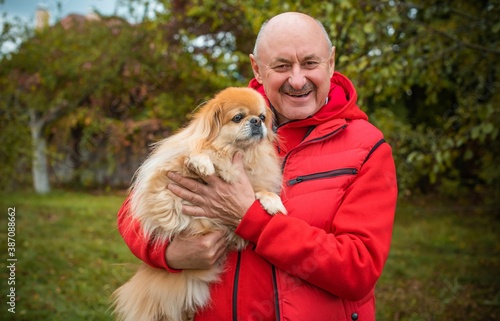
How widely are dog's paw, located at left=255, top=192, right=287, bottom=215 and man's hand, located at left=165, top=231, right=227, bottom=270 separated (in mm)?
254

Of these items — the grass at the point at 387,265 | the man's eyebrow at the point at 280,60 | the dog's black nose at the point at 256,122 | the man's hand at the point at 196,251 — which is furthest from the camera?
the grass at the point at 387,265

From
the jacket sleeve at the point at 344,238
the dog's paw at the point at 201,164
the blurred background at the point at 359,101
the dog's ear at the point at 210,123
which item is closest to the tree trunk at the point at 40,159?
the blurred background at the point at 359,101

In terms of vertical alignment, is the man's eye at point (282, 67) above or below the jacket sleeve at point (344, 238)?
above

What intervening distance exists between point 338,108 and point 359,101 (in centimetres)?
193

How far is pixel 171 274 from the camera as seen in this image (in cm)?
234

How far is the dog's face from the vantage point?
238cm

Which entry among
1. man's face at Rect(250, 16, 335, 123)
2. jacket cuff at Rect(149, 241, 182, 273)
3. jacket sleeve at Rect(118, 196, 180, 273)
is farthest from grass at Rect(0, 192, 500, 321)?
man's face at Rect(250, 16, 335, 123)

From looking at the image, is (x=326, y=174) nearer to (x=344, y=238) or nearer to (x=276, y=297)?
(x=344, y=238)

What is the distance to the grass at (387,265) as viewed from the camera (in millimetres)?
5570

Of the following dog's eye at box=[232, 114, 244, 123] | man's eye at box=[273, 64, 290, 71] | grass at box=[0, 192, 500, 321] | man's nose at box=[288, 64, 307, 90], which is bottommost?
grass at box=[0, 192, 500, 321]

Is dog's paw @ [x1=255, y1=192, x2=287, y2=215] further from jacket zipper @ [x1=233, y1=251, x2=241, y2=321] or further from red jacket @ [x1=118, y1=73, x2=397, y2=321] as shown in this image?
jacket zipper @ [x1=233, y1=251, x2=241, y2=321]

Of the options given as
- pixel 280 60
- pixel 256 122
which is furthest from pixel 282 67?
pixel 256 122

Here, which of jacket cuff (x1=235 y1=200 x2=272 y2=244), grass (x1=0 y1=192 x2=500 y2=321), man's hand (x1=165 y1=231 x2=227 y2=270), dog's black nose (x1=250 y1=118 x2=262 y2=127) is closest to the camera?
jacket cuff (x1=235 y1=200 x2=272 y2=244)

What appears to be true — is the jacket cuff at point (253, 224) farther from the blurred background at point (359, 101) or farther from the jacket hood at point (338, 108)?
Result: the blurred background at point (359, 101)
